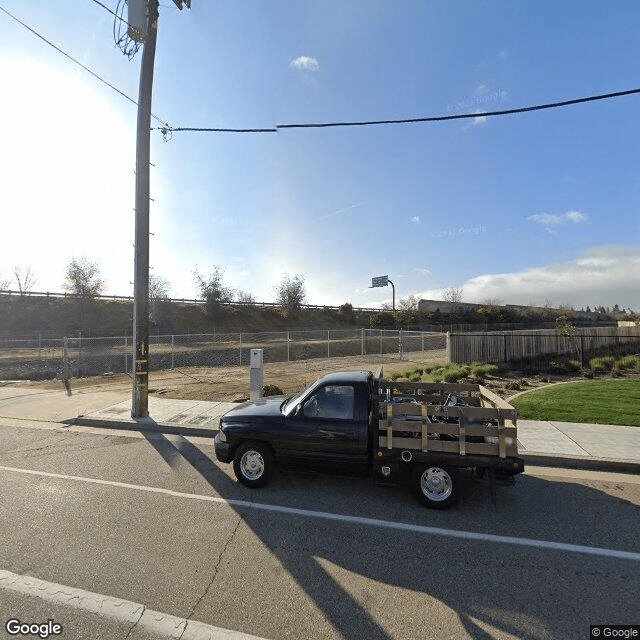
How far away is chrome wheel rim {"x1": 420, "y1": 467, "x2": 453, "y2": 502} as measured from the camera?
14.4 feet

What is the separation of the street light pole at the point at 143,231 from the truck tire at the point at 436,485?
6727mm

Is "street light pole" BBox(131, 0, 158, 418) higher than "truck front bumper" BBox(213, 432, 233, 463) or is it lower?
higher

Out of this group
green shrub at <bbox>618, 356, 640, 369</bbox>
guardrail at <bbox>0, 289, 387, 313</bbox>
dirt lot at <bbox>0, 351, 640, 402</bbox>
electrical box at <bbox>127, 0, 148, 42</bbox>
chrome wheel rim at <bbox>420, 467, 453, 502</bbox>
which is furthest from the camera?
guardrail at <bbox>0, 289, 387, 313</bbox>

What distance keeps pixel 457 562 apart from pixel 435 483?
1.16 m

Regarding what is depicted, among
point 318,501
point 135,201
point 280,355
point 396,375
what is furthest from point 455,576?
point 280,355

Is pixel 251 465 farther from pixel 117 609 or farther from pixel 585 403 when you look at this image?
pixel 585 403

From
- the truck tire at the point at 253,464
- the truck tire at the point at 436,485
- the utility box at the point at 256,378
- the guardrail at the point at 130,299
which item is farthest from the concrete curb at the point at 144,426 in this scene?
the guardrail at the point at 130,299

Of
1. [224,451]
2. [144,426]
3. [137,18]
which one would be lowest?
[144,426]

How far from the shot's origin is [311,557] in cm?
338

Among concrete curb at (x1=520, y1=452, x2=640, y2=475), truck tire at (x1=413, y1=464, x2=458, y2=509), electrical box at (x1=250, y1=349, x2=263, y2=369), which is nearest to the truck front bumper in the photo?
truck tire at (x1=413, y1=464, x2=458, y2=509)

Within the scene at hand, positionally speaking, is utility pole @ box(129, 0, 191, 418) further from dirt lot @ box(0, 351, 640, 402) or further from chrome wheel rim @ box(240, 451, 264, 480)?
chrome wheel rim @ box(240, 451, 264, 480)

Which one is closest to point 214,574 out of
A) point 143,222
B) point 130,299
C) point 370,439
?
point 370,439

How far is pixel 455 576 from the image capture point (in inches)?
123

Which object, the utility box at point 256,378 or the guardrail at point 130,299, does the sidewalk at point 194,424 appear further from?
the guardrail at point 130,299
